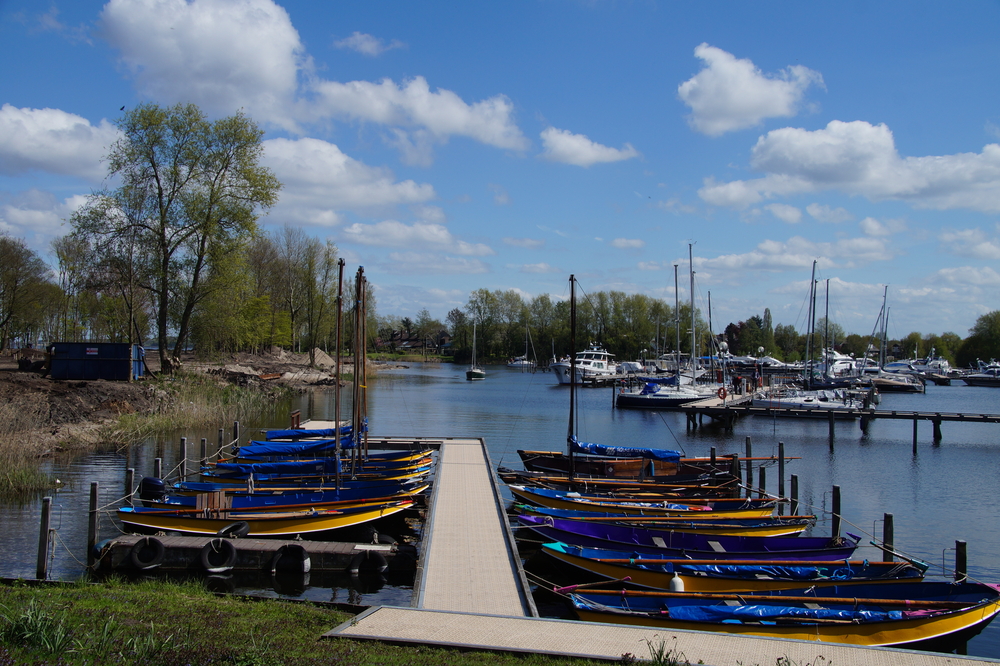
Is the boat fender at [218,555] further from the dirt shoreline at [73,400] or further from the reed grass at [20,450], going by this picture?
the dirt shoreline at [73,400]

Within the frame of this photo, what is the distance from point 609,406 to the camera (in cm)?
6381

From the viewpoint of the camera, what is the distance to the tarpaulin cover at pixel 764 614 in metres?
11.5

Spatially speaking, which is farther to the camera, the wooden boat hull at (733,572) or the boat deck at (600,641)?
the wooden boat hull at (733,572)

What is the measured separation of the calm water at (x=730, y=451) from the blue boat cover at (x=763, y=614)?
2828 millimetres

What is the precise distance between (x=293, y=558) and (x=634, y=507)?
9200mm

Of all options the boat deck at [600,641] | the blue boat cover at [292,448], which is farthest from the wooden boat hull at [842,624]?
the blue boat cover at [292,448]

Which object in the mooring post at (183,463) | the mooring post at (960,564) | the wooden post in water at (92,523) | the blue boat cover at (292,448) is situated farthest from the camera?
the blue boat cover at (292,448)

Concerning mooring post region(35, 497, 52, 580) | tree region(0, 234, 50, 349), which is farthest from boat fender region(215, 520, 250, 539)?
tree region(0, 234, 50, 349)

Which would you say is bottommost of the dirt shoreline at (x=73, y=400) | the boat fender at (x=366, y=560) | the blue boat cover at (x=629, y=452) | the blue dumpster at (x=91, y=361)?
the boat fender at (x=366, y=560)

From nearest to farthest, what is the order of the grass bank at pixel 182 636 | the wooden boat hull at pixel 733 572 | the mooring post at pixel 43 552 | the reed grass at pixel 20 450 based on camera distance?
the grass bank at pixel 182 636 < the wooden boat hull at pixel 733 572 < the mooring post at pixel 43 552 < the reed grass at pixel 20 450

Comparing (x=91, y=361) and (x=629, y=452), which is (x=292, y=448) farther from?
(x=91, y=361)

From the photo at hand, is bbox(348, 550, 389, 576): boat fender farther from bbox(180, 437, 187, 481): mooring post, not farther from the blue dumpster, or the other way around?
the blue dumpster

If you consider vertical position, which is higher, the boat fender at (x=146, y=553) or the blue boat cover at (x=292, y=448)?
the blue boat cover at (x=292, y=448)

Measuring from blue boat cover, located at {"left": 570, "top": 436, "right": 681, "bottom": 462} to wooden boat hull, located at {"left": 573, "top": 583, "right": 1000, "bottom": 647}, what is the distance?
1356cm
